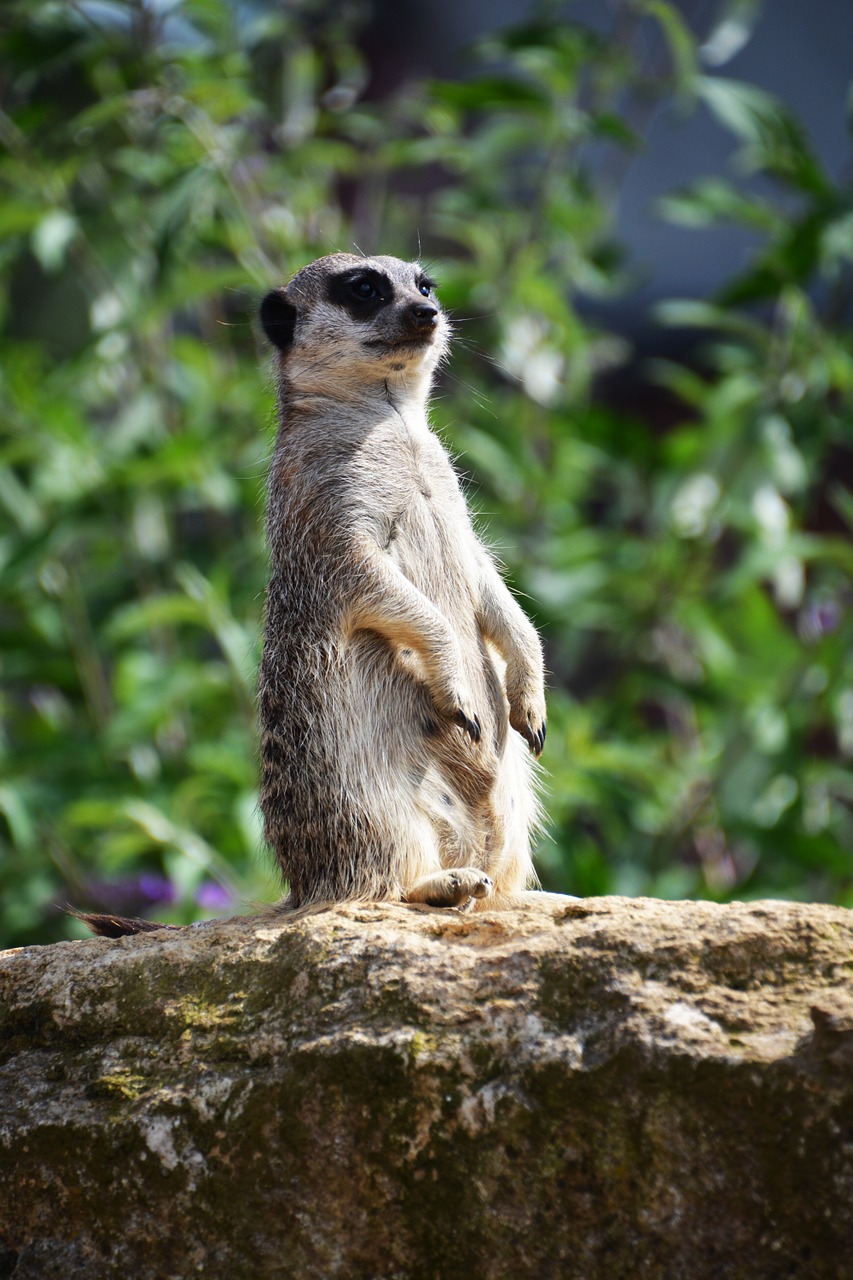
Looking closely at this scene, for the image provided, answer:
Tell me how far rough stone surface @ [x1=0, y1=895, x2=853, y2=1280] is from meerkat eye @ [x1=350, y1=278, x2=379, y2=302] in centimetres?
162

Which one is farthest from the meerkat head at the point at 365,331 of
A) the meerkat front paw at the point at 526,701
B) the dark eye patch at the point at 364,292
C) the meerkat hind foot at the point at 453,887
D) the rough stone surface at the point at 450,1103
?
the rough stone surface at the point at 450,1103

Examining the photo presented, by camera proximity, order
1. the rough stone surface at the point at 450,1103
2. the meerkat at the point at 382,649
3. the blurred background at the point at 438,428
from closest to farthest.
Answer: the rough stone surface at the point at 450,1103 → the meerkat at the point at 382,649 → the blurred background at the point at 438,428

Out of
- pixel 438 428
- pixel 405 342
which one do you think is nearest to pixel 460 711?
pixel 405 342

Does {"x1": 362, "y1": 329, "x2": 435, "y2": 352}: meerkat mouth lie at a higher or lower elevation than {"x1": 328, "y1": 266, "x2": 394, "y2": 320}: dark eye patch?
lower

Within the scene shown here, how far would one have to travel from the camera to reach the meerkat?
2896 millimetres

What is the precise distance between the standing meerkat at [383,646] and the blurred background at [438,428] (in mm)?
1420

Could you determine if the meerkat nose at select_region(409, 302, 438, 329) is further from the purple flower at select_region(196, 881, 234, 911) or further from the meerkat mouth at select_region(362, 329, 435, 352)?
the purple flower at select_region(196, 881, 234, 911)

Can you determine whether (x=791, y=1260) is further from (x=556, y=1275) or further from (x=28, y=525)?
(x=28, y=525)

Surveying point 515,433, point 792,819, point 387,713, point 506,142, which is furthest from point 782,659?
point 387,713

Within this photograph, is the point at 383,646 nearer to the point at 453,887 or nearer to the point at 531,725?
the point at 531,725

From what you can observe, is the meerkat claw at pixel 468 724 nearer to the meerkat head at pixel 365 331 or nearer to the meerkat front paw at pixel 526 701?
the meerkat front paw at pixel 526 701

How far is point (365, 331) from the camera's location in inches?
131

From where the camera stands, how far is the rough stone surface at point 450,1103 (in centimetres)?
196

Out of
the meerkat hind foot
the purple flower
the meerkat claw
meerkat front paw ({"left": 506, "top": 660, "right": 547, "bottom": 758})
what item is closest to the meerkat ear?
meerkat front paw ({"left": 506, "top": 660, "right": 547, "bottom": 758})
